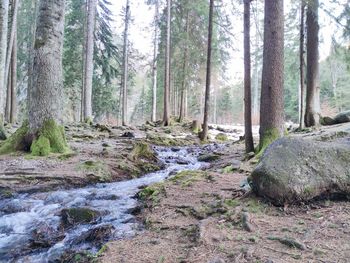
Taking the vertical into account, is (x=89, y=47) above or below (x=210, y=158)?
above

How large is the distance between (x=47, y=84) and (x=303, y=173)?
6.32 metres

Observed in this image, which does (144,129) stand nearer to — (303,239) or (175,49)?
(175,49)

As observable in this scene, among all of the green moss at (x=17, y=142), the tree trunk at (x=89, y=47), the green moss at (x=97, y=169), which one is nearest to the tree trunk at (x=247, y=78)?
the green moss at (x=97, y=169)

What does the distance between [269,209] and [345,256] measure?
1.23 m

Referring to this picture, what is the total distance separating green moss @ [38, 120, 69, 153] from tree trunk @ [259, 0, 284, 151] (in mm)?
4921

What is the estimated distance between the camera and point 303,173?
12.8 feet

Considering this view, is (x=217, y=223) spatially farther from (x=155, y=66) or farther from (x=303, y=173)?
(x=155, y=66)

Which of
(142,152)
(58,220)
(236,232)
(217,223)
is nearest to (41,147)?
(142,152)

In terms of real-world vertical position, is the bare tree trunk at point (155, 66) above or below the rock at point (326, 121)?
above

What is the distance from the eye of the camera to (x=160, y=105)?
3862cm

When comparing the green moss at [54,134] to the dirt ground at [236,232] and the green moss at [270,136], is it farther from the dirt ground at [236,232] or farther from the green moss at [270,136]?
the green moss at [270,136]

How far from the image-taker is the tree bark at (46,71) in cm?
778

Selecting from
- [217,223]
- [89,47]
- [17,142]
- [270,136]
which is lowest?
[217,223]

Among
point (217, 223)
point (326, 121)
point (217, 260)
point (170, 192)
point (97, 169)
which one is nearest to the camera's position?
point (217, 260)
